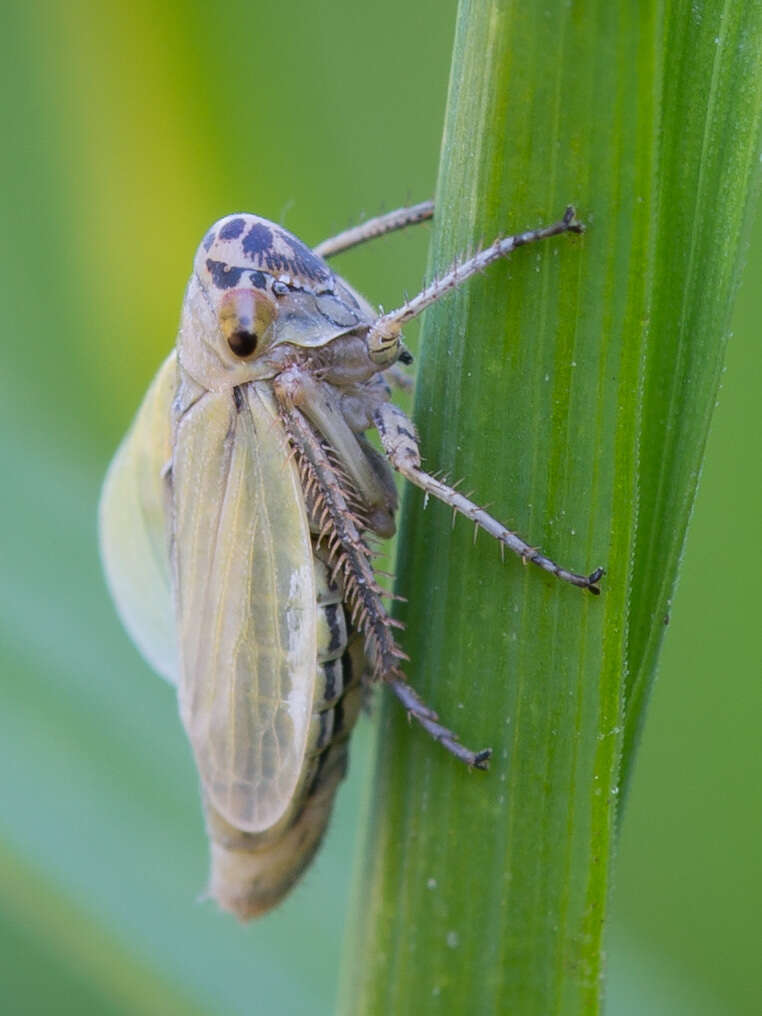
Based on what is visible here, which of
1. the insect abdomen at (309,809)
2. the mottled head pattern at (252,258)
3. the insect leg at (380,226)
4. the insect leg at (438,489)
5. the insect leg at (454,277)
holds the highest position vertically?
the insect leg at (380,226)

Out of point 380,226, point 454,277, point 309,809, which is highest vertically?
point 380,226

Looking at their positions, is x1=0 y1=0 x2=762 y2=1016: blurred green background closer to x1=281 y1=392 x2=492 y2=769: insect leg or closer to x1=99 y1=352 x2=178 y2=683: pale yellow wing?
x1=99 y1=352 x2=178 y2=683: pale yellow wing

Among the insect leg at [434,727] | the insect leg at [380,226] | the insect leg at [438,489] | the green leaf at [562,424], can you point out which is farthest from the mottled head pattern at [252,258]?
the insect leg at [434,727]

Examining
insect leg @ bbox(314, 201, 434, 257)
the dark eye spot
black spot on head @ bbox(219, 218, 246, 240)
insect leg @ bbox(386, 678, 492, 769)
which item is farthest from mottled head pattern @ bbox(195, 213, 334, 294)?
insect leg @ bbox(386, 678, 492, 769)

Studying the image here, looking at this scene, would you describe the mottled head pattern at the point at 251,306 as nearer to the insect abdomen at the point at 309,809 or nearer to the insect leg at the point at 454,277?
the insect leg at the point at 454,277

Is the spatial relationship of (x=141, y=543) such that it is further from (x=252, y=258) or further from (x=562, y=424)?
(x=562, y=424)

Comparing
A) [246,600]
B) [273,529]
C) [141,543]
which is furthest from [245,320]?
[141,543]

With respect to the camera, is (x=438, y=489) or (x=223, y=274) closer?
(x=438, y=489)
